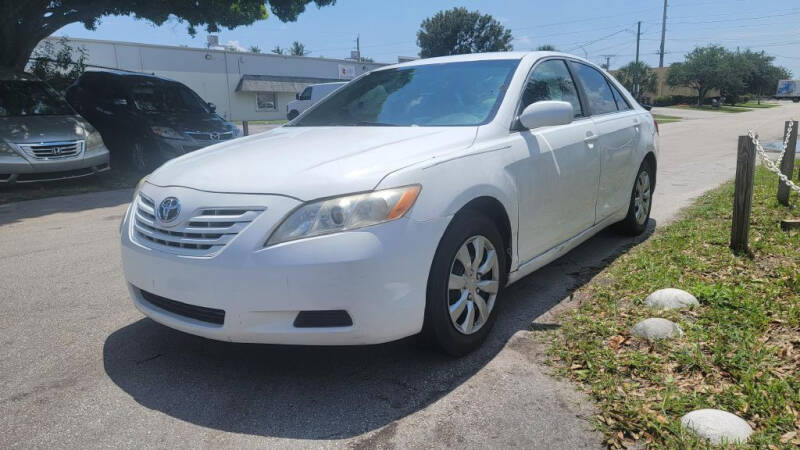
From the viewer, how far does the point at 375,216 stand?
252 centimetres

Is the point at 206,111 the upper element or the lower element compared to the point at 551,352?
upper

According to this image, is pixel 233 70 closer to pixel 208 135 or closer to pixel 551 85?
pixel 208 135

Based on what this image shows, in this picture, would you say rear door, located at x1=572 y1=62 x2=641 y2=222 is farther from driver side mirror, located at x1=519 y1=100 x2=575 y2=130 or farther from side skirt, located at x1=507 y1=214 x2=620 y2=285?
driver side mirror, located at x1=519 y1=100 x2=575 y2=130

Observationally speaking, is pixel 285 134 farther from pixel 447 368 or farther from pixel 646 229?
pixel 646 229

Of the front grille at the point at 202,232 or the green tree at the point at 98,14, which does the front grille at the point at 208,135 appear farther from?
the front grille at the point at 202,232

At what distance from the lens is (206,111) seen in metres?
11.8

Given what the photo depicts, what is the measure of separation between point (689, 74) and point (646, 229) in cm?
7340

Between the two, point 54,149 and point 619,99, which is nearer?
point 619,99

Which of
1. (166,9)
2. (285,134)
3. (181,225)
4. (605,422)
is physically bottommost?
(605,422)

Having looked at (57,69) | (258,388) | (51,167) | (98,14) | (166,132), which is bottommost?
(258,388)

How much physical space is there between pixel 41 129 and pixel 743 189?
31.2 feet

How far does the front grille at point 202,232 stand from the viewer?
2.54 metres

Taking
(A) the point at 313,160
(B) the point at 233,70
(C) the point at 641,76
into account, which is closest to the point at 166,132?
(A) the point at 313,160

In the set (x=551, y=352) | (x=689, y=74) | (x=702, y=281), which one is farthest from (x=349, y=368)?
(x=689, y=74)
